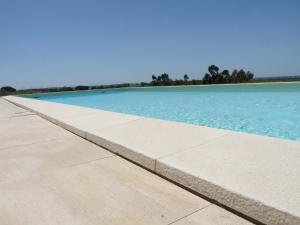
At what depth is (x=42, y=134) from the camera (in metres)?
3.93

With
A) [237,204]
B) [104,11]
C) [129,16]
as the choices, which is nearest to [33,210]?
[237,204]

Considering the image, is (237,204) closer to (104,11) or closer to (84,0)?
(84,0)

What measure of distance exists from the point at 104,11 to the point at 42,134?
10.8m

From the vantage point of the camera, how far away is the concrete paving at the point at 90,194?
145cm

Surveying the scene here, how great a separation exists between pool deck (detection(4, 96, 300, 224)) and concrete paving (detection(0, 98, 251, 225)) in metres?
0.10

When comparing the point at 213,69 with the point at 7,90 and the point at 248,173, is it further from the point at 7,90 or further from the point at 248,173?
the point at 7,90

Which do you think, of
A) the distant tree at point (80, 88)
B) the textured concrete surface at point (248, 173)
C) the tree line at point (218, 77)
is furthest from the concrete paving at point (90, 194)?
the distant tree at point (80, 88)

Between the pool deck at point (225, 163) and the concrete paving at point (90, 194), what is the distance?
3.9 inches

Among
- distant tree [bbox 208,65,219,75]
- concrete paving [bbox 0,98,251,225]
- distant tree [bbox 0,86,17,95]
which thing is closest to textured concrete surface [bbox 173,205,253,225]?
concrete paving [bbox 0,98,251,225]

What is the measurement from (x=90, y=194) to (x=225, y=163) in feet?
3.60

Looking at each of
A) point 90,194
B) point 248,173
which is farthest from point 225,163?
point 90,194

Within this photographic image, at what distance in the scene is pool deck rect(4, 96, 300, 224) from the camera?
1356 mm

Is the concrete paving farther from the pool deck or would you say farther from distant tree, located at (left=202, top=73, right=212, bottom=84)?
distant tree, located at (left=202, top=73, right=212, bottom=84)

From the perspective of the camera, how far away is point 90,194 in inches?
69.2
